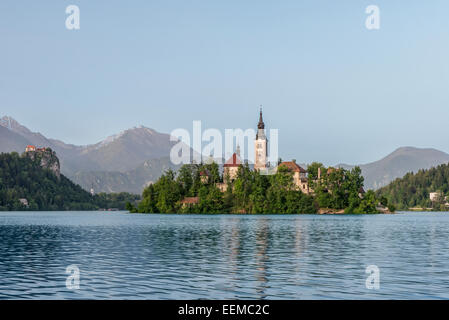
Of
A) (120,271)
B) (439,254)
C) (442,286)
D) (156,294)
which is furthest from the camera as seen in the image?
(439,254)

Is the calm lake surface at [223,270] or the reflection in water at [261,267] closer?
the calm lake surface at [223,270]

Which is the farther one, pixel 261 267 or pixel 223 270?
pixel 261 267

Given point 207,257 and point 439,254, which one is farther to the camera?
point 439,254

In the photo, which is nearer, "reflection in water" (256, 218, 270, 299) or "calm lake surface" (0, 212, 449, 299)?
"calm lake surface" (0, 212, 449, 299)
